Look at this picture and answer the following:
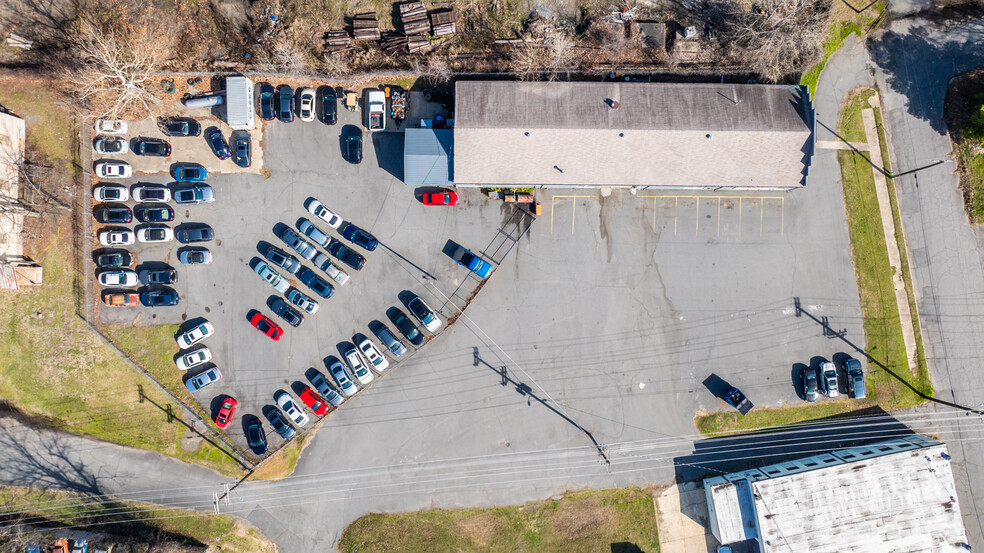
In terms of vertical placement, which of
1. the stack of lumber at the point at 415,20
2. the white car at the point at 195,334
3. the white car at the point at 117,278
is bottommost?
the white car at the point at 195,334

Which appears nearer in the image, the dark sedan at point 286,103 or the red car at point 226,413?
the red car at point 226,413

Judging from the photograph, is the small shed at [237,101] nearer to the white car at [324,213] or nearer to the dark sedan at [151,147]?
the dark sedan at [151,147]

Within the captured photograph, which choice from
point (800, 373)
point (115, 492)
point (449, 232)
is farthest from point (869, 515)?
point (115, 492)

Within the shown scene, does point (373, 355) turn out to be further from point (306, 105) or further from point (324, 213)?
point (306, 105)

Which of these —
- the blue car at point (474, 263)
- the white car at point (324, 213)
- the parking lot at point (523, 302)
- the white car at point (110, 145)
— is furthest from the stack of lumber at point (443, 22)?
the white car at point (110, 145)

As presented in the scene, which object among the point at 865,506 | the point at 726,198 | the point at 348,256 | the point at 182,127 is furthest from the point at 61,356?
the point at 865,506

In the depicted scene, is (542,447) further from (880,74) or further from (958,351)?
(880,74)

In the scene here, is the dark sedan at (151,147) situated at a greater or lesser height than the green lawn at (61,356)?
greater
